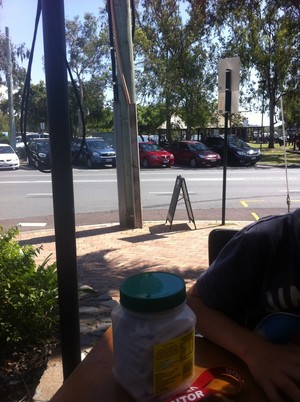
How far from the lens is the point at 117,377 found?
3.75ft

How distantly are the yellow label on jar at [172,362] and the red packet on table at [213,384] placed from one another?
0.03 meters

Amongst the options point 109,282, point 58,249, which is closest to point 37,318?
point 58,249

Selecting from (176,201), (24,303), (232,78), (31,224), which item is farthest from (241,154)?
(24,303)

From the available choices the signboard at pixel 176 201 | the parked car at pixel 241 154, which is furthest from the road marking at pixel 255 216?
the parked car at pixel 241 154

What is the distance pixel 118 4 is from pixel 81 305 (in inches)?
212

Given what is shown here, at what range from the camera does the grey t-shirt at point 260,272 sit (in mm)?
1271

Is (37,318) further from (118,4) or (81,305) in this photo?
(118,4)

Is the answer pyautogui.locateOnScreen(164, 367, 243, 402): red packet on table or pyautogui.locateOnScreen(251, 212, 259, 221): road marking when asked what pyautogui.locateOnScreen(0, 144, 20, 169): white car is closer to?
pyautogui.locateOnScreen(251, 212, 259, 221): road marking

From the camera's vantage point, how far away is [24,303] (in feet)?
8.18

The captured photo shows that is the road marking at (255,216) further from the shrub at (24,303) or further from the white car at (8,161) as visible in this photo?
the white car at (8,161)

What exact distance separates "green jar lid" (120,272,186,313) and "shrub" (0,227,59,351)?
1.54 metres

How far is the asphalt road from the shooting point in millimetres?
9477

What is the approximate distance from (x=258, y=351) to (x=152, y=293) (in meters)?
0.40

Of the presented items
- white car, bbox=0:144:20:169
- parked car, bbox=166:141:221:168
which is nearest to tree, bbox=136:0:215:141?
parked car, bbox=166:141:221:168
